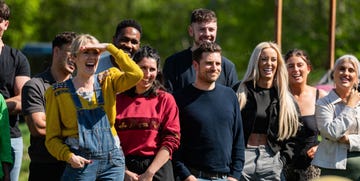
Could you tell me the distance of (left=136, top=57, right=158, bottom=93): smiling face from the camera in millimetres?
8336

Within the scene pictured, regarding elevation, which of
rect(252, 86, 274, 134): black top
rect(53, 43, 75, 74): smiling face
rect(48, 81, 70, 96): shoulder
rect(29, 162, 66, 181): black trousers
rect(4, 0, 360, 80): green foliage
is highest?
rect(53, 43, 75, 74): smiling face

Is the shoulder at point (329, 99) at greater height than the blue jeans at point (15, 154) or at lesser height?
greater

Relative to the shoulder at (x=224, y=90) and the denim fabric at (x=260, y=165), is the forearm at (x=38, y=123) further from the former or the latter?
the denim fabric at (x=260, y=165)

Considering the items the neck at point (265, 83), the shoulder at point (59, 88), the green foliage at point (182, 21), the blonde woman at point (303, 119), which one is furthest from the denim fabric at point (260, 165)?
the green foliage at point (182, 21)

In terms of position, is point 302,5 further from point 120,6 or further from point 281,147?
point 281,147

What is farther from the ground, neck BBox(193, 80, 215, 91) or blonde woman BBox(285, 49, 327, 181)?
neck BBox(193, 80, 215, 91)

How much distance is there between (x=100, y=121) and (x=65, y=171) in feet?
1.62

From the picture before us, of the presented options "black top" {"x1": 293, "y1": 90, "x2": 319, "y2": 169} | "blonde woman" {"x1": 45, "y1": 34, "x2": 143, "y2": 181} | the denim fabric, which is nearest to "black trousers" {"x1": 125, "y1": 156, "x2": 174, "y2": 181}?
"blonde woman" {"x1": 45, "y1": 34, "x2": 143, "y2": 181}

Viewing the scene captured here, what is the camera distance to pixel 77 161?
303 inches

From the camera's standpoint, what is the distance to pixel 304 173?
9.60 m

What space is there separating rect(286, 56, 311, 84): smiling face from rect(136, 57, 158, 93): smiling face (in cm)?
185

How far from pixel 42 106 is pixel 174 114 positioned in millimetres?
1159

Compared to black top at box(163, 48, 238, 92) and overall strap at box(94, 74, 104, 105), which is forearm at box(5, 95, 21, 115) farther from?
black top at box(163, 48, 238, 92)

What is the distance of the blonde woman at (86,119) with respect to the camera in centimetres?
777
